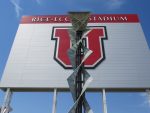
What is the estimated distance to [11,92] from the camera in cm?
1912

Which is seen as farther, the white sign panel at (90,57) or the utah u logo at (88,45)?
the utah u logo at (88,45)

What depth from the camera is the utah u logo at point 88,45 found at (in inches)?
782

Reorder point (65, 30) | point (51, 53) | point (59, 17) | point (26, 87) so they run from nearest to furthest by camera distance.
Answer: point (26, 87) < point (51, 53) < point (65, 30) < point (59, 17)

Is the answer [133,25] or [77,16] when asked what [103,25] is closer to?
[133,25]

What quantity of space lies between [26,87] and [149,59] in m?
11.5

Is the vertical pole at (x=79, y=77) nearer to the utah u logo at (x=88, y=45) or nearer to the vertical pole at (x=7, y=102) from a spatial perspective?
the utah u logo at (x=88, y=45)

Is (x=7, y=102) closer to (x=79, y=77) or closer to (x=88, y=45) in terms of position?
(x=88, y=45)

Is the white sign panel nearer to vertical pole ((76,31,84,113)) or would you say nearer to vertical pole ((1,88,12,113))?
vertical pole ((1,88,12,113))

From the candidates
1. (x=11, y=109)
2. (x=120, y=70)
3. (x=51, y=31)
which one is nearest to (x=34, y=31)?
(x=51, y=31)

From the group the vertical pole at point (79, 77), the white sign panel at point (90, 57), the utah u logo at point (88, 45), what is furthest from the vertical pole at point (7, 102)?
the vertical pole at point (79, 77)

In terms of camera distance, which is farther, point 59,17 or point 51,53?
point 59,17

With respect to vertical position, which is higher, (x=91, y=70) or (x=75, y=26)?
(x=75, y=26)

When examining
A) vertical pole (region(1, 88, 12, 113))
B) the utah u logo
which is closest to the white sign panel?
the utah u logo

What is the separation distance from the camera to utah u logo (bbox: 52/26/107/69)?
65.1 feet
